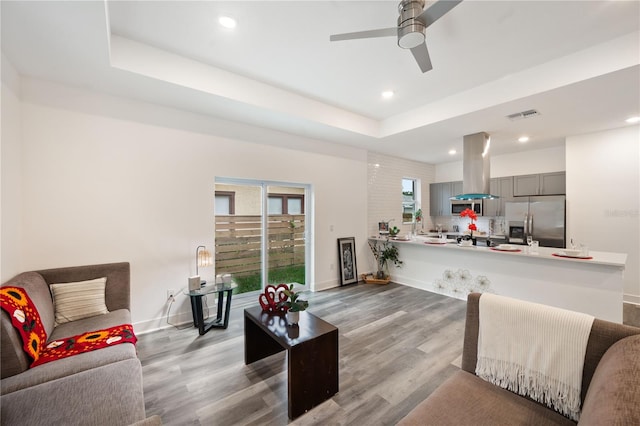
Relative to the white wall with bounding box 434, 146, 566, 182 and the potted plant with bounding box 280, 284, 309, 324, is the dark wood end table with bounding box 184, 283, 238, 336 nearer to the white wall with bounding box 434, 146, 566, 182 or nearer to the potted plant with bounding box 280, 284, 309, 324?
the potted plant with bounding box 280, 284, 309, 324

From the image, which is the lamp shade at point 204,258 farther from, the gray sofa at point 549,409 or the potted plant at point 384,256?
the potted plant at point 384,256

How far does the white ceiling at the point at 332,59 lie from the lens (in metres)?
2.11

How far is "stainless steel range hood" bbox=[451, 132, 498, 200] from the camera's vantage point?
4.40 m

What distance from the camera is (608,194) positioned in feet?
14.2

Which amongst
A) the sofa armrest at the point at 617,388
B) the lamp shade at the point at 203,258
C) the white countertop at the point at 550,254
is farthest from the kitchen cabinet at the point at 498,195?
the lamp shade at the point at 203,258

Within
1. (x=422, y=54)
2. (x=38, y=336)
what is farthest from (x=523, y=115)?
(x=38, y=336)

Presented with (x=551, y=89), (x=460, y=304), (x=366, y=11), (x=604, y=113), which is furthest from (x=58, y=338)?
(x=604, y=113)

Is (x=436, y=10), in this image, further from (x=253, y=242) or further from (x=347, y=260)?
(x=347, y=260)

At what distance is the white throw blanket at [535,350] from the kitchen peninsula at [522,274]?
244cm

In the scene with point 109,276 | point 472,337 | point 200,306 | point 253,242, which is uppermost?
point 253,242

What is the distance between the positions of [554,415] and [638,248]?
4.68 meters

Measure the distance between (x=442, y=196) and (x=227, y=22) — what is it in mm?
6356

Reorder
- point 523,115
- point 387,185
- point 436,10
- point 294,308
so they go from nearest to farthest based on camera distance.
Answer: point 436,10 < point 294,308 < point 523,115 < point 387,185

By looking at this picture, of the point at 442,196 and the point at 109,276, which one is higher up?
the point at 442,196
